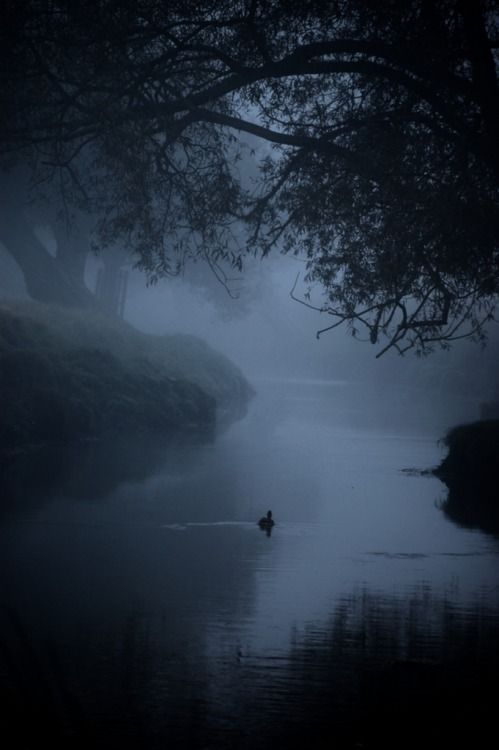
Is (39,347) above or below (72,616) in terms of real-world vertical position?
above

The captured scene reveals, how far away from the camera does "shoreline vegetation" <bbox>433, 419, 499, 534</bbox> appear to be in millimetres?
16641

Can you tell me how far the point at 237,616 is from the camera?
8711mm

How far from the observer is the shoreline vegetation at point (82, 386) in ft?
70.8

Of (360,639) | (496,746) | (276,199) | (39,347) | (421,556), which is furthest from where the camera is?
(39,347)

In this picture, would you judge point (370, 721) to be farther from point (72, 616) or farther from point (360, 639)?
point (72, 616)

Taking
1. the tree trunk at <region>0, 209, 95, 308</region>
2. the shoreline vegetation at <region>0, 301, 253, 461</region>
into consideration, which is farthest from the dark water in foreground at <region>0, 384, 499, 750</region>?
the tree trunk at <region>0, 209, 95, 308</region>

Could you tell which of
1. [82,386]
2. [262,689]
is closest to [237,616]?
[262,689]

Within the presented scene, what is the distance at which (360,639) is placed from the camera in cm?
811

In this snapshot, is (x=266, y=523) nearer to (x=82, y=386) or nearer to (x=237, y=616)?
(x=237, y=616)

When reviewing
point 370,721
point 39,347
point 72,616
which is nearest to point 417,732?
point 370,721

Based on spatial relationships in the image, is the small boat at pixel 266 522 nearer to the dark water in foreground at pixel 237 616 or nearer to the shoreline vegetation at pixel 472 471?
the dark water in foreground at pixel 237 616

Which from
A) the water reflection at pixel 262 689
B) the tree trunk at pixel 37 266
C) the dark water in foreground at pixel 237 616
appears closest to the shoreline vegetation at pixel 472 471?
the dark water in foreground at pixel 237 616

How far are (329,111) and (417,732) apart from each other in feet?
36.1

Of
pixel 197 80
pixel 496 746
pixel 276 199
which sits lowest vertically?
Answer: pixel 496 746
